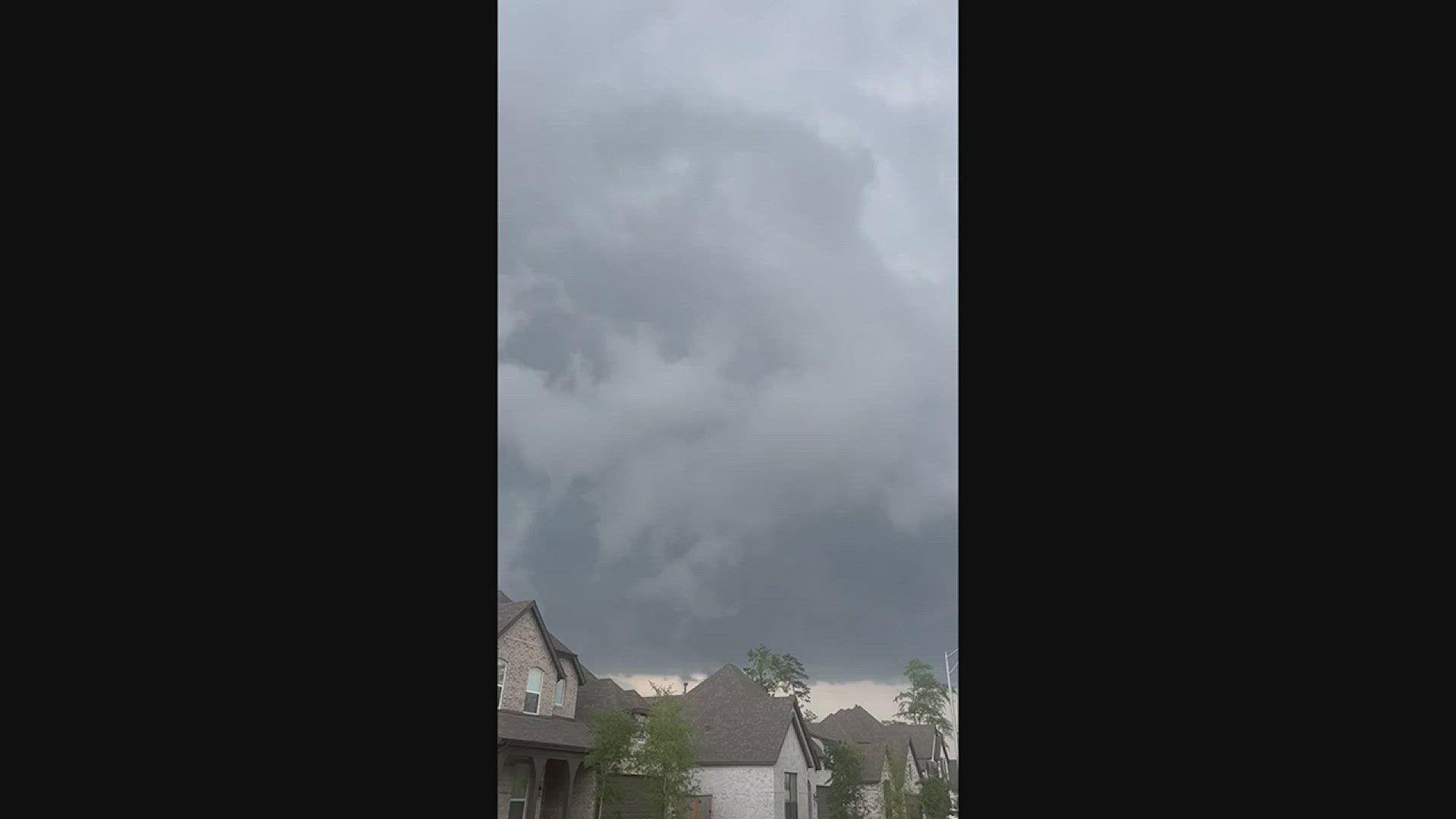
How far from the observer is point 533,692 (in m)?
12.9

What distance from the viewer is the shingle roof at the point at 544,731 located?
1216 centimetres

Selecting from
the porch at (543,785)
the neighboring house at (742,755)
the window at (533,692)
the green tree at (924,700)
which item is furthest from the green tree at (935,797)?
the window at (533,692)

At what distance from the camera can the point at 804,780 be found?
624 inches

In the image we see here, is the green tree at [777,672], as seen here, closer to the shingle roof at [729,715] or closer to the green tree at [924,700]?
the shingle roof at [729,715]

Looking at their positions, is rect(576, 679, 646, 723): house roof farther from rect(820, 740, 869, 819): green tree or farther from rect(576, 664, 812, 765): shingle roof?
rect(820, 740, 869, 819): green tree

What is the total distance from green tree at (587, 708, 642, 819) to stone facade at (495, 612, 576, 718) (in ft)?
2.68

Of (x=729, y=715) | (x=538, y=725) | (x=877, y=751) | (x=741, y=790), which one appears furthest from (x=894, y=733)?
(x=538, y=725)

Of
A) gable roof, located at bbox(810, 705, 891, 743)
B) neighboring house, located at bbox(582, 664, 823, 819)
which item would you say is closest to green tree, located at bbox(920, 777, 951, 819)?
gable roof, located at bbox(810, 705, 891, 743)

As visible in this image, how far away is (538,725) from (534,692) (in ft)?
1.22

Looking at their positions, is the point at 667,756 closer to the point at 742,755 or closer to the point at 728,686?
the point at 742,755

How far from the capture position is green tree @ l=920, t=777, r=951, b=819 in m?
15.6
